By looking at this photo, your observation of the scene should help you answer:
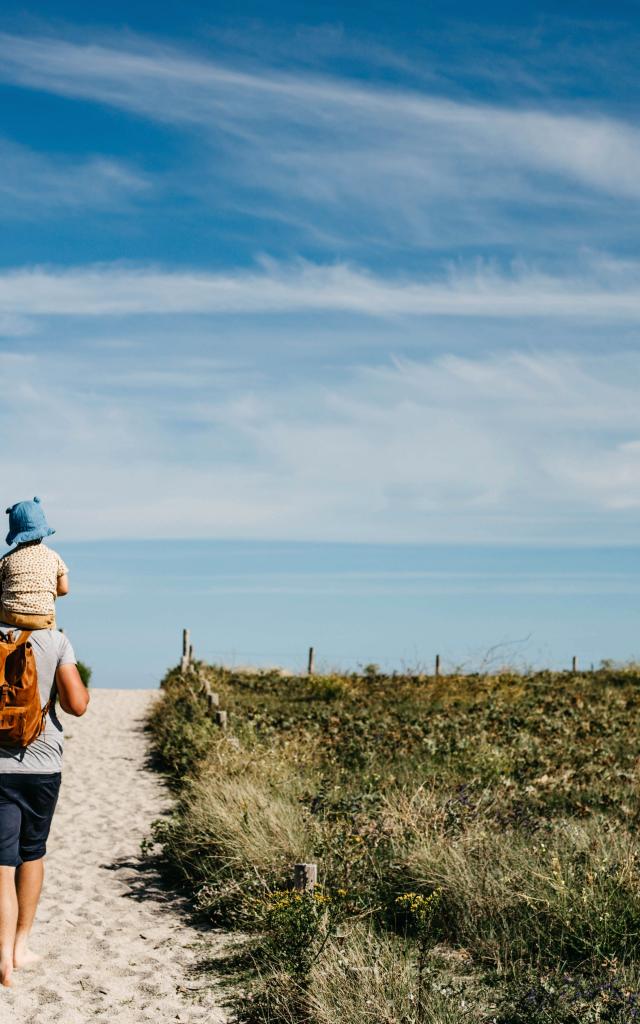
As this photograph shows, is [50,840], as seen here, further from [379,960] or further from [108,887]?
[379,960]

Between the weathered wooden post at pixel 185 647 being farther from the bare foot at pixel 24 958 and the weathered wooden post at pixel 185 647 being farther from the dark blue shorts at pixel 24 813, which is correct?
the dark blue shorts at pixel 24 813

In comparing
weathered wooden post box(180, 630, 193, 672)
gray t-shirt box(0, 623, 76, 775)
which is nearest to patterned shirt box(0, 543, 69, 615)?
gray t-shirt box(0, 623, 76, 775)

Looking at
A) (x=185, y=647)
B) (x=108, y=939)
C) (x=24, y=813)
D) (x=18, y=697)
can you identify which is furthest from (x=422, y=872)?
(x=185, y=647)

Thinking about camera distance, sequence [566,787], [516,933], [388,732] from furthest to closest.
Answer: [388,732]
[566,787]
[516,933]

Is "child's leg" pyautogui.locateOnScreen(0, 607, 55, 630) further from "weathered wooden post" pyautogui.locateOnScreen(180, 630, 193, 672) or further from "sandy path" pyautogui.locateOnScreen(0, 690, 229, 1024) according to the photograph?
"weathered wooden post" pyautogui.locateOnScreen(180, 630, 193, 672)

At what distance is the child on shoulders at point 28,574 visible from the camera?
5254 millimetres

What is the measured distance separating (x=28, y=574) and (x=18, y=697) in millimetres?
693

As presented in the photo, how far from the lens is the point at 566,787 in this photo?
10336mm

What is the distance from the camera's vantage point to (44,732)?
5285 mm

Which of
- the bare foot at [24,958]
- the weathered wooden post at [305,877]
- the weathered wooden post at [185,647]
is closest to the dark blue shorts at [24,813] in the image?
the bare foot at [24,958]

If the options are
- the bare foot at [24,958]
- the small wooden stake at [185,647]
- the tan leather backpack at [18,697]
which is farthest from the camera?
the small wooden stake at [185,647]

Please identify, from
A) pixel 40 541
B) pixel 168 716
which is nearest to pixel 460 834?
pixel 40 541

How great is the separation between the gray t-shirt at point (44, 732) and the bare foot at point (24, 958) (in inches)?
49.1

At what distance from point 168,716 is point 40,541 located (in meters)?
12.2
